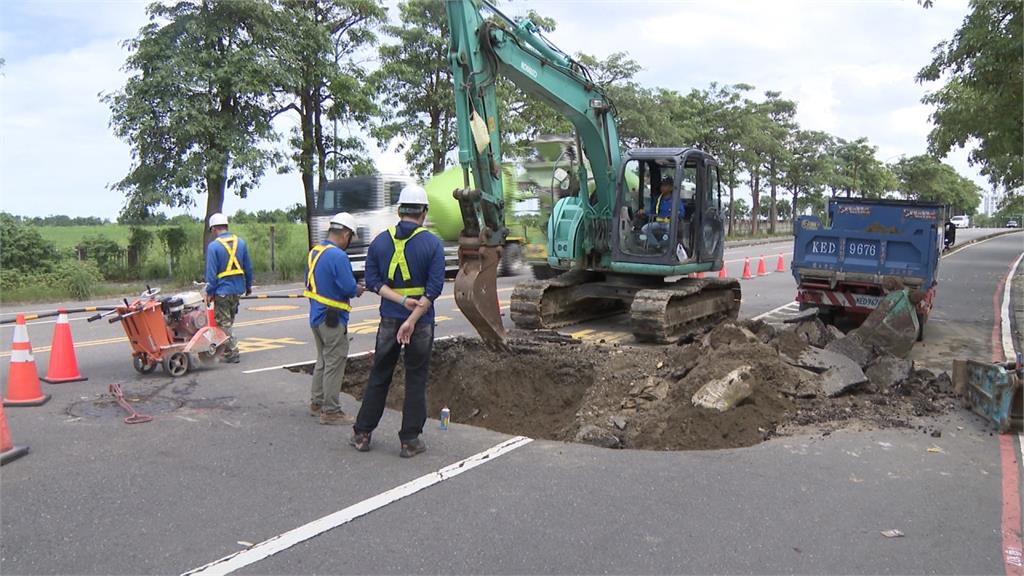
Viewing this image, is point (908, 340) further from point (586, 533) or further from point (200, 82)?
point (200, 82)

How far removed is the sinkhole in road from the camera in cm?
628

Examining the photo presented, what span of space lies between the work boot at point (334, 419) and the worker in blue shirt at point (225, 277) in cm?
297

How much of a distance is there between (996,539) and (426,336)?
3.87 m

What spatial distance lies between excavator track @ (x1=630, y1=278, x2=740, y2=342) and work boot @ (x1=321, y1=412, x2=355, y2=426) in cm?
492

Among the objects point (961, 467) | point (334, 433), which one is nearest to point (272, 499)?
point (334, 433)

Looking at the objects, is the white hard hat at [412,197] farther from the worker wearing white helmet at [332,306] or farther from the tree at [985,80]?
the tree at [985,80]

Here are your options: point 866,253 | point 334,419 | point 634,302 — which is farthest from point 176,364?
point 866,253

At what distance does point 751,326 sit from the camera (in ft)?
32.2

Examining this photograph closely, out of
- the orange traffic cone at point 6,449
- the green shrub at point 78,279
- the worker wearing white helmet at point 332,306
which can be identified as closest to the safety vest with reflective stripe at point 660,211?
the worker wearing white helmet at point 332,306

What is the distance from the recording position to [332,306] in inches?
254

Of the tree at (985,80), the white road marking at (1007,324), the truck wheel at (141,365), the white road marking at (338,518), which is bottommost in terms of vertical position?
the white road marking at (1007,324)

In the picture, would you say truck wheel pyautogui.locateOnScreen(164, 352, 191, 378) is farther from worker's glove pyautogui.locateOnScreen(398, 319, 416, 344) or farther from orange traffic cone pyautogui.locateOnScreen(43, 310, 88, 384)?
worker's glove pyautogui.locateOnScreen(398, 319, 416, 344)

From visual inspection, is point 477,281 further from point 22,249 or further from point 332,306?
point 22,249

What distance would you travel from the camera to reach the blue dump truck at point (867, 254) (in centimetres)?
1135
